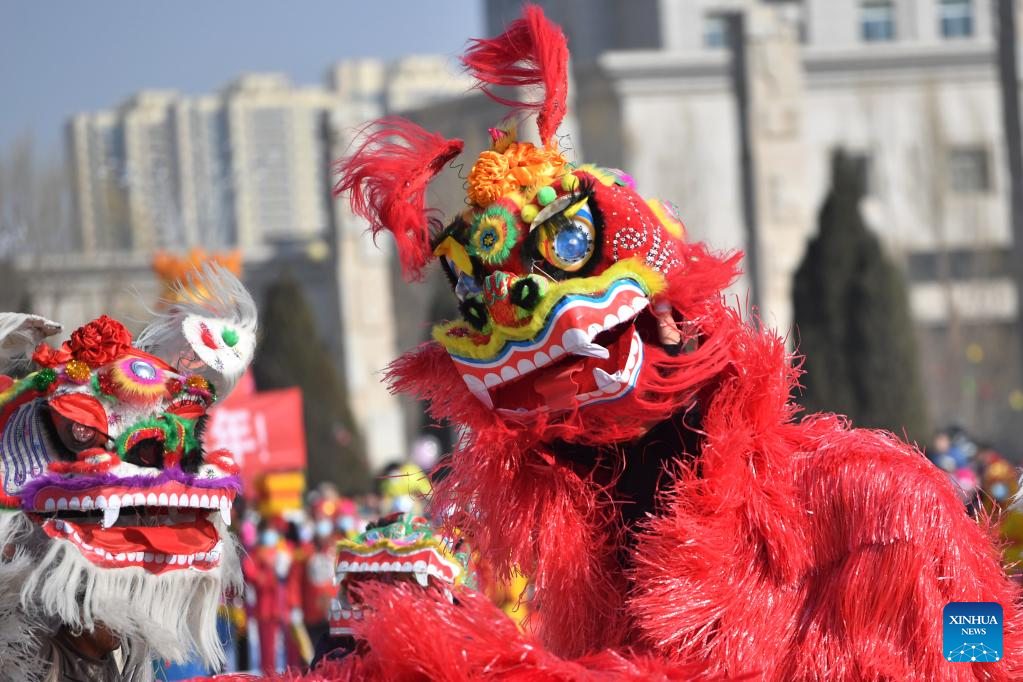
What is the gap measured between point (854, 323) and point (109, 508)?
51.8 ft

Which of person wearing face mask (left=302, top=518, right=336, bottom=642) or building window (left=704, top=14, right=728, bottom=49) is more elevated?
building window (left=704, top=14, right=728, bottom=49)

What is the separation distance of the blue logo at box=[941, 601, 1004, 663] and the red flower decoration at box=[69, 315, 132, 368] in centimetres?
175

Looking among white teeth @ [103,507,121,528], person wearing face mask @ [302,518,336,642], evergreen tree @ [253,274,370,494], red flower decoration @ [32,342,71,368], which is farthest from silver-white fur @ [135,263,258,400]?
evergreen tree @ [253,274,370,494]

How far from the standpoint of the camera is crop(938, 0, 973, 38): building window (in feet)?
119

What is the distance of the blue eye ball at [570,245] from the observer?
2.81 m

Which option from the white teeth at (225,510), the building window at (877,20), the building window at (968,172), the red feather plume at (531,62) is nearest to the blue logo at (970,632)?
the red feather plume at (531,62)

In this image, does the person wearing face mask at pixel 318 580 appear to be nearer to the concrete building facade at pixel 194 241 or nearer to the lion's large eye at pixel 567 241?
the concrete building facade at pixel 194 241

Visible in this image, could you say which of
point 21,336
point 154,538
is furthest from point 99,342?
point 154,538

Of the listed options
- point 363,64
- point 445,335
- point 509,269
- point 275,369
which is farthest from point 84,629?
point 363,64

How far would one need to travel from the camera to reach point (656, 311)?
A: 2914 mm

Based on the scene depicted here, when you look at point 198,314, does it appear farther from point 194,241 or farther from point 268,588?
point 194,241

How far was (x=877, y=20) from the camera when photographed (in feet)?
119

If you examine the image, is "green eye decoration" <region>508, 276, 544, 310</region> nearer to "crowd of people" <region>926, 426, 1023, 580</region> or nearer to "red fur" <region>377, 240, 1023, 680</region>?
"red fur" <region>377, 240, 1023, 680</region>

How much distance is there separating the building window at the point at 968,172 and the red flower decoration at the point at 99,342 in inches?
1224
